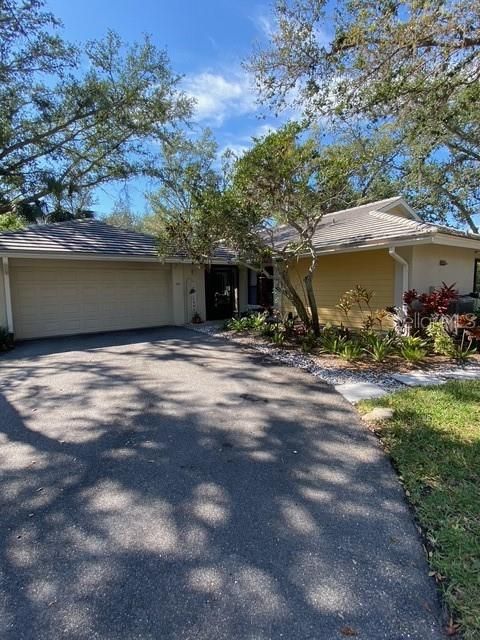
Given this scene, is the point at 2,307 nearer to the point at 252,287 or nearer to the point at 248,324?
the point at 248,324

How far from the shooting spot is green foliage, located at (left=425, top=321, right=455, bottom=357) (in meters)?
7.74

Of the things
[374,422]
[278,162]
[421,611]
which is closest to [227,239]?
[278,162]

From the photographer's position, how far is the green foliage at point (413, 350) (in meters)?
7.29

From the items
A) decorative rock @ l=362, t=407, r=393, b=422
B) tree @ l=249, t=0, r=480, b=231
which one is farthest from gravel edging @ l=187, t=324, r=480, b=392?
tree @ l=249, t=0, r=480, b=231

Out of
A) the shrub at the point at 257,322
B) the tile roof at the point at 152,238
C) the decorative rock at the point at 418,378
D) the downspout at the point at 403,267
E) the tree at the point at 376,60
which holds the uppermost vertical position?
the tree at the point at 376,60

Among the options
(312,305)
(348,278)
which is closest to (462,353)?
(312,305)

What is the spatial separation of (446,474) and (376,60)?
23.1 feet

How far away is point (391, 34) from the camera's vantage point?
20.1ft

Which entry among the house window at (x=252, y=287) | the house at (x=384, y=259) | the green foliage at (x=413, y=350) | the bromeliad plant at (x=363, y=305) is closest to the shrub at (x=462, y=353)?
the green foliage at (x=413, y=350)

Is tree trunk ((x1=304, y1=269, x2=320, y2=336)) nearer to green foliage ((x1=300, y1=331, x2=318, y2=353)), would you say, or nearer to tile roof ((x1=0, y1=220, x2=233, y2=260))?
green foliage ((x1=300, y1=331, x2=318, y2=353))

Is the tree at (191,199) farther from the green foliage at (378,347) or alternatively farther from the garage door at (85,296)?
the green foliage at (378,347)

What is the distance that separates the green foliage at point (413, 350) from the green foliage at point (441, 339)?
0.26 metres

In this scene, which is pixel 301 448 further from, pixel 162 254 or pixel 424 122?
pixel 162 254

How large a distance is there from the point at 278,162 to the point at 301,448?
5.81 m
